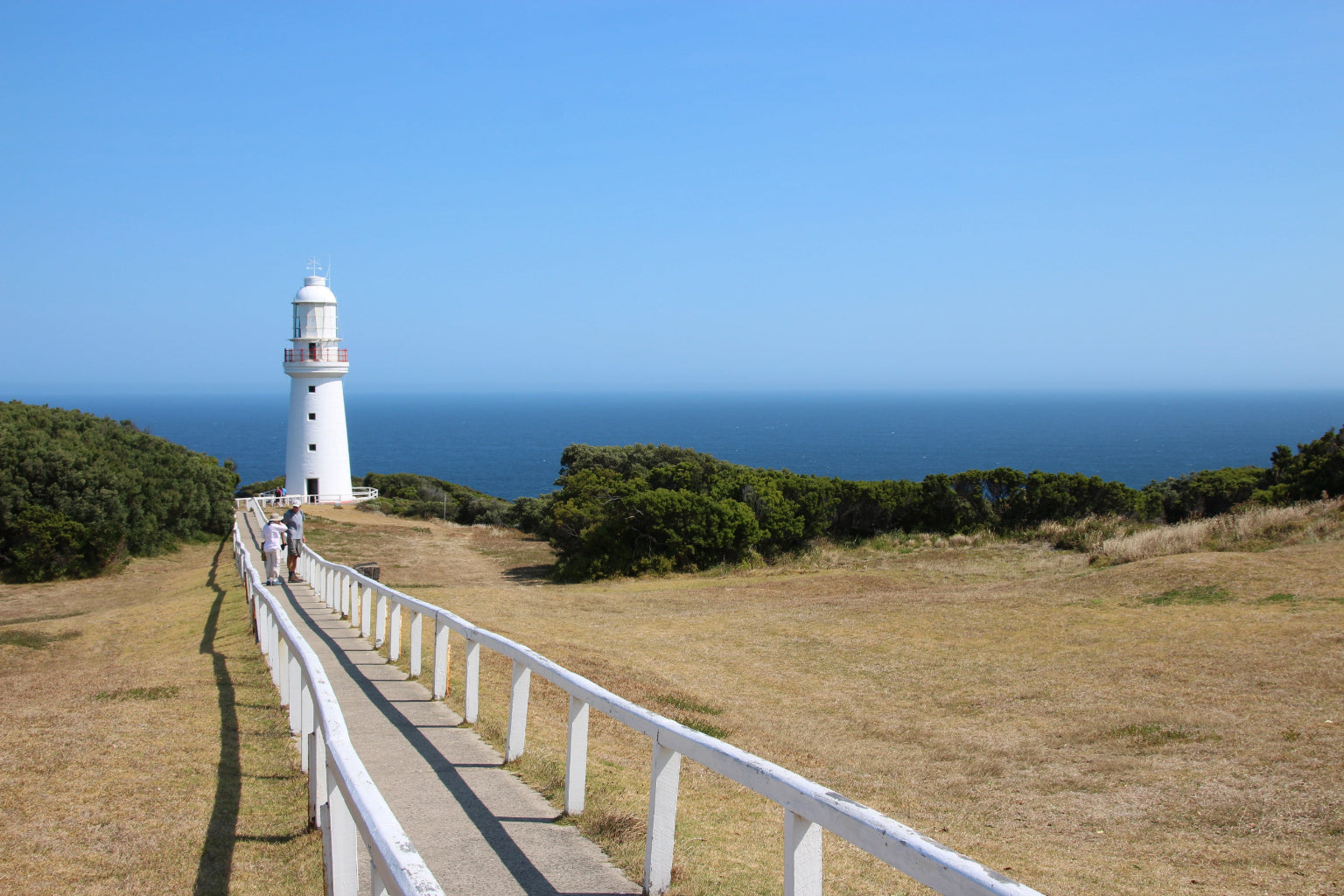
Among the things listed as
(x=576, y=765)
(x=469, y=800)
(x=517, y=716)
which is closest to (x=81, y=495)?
(x=517, y=716)

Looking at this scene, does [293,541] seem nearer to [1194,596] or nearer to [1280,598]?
[1194,596]

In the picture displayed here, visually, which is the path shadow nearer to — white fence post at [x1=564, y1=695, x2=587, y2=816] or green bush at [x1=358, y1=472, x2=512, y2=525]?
white fence post at [x1=564, y1=695, x2=587, y2=816]

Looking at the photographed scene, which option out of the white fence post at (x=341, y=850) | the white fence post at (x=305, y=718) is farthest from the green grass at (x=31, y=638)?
the white fence post at (x=341, y=850)

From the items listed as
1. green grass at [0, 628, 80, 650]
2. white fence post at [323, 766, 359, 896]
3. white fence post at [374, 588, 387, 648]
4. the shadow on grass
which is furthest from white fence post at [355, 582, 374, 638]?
white fence post at [323, 766, 359, 896]

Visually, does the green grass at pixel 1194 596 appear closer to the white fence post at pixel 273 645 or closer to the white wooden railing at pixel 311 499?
the white fence post at pixel 273 645

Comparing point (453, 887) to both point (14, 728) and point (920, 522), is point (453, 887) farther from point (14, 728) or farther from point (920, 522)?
point (920, 522)

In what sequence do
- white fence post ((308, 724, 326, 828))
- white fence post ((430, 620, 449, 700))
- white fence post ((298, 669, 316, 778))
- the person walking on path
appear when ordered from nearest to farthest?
white fence post ((308, 724, 326, 828)) → white fence post ((298, 669, 316, 778)) → white fence post ((430, 620, 449, 700)) → the person walking on path

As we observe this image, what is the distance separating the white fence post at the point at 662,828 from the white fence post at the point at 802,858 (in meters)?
0.98

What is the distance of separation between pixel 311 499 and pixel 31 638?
30668 mm

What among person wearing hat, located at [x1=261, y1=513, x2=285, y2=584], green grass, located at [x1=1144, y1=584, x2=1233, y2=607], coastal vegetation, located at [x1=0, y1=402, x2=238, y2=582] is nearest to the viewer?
green grass, located at [x1=1144, y1=584, x2=1233, y2=607]

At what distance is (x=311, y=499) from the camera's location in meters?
46.5

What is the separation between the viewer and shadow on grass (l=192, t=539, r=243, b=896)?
495 centimetres

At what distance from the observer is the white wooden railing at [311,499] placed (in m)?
44.2

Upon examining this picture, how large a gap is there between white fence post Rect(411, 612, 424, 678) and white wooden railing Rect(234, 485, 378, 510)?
35.9 m
